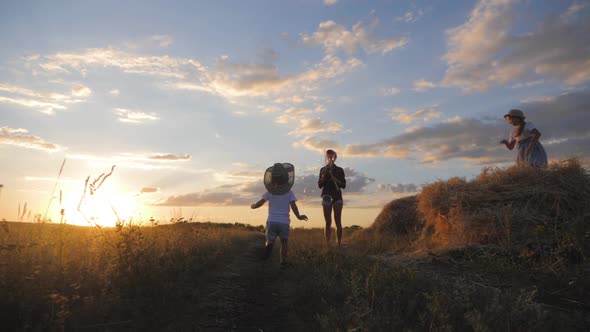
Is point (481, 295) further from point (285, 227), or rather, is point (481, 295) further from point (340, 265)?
point (285, 227)

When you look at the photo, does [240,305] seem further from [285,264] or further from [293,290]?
[285,264]

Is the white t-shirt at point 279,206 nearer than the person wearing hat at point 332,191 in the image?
Yes

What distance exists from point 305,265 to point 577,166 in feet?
21.6

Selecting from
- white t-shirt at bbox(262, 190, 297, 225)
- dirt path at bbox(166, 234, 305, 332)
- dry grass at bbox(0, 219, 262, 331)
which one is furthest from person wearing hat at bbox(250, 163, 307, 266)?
dry grass at bbox(0, 219, 262, 331)

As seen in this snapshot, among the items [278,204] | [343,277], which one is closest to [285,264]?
[278,204]

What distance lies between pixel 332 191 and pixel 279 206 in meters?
2.54

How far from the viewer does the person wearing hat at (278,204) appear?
8.50 meters

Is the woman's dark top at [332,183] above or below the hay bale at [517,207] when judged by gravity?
above

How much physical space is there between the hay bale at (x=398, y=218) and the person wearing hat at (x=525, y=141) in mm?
5030

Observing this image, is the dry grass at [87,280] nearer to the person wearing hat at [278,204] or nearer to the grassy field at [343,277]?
the grassy field at [343,277]

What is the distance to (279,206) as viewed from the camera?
28.8 feet

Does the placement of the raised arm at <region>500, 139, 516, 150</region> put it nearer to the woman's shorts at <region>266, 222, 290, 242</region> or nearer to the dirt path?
the woman's shorts at <region>266, 222, 290, 242</region>

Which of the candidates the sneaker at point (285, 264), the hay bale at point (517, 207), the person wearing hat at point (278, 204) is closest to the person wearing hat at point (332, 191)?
the person wearing hat at point (278, 204)

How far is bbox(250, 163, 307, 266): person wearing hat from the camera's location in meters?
8.50
